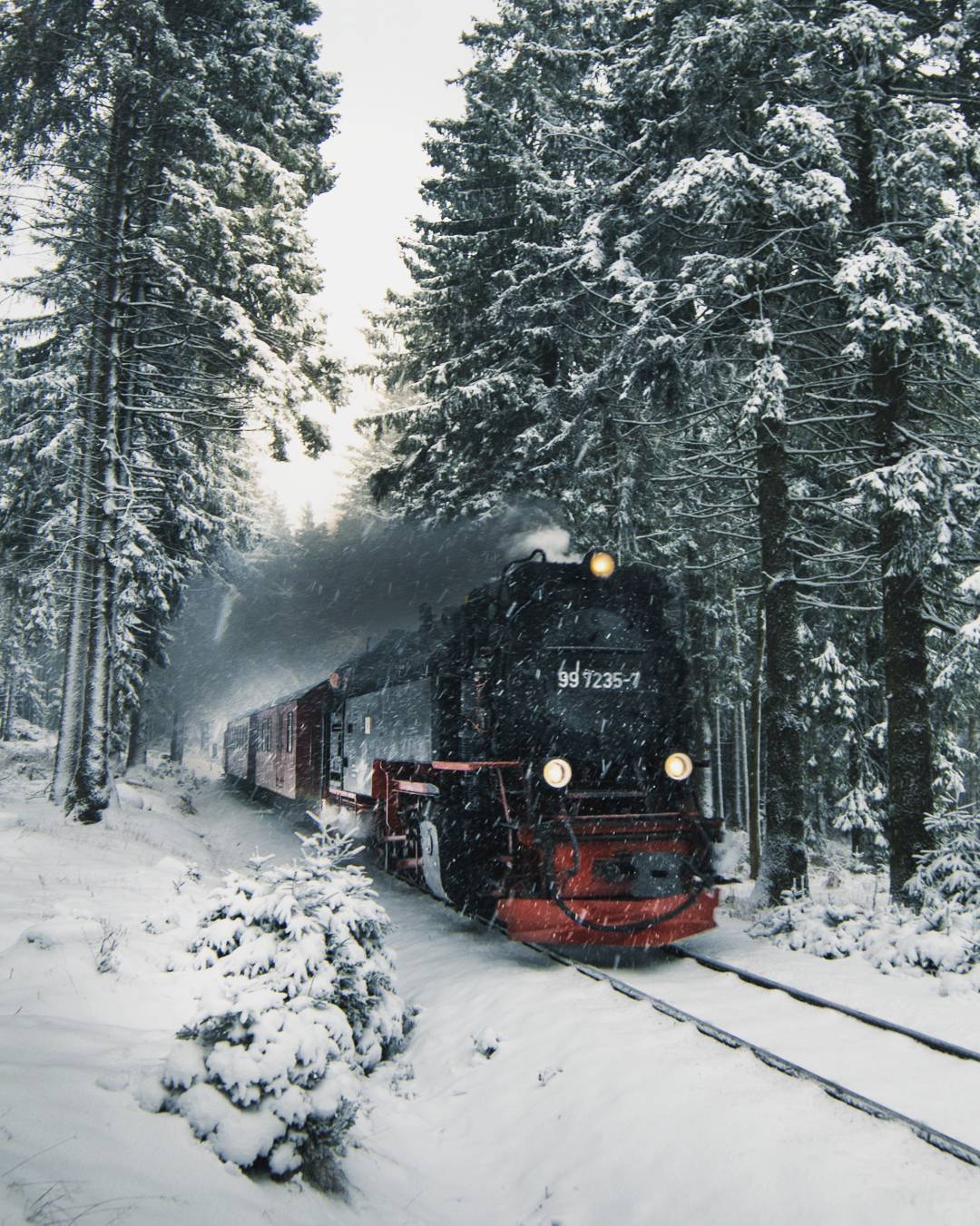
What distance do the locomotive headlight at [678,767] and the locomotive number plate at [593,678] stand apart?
0.80 m

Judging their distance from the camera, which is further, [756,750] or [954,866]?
[756,750]

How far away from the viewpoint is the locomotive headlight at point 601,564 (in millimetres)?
8156

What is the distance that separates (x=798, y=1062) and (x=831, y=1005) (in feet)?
3.64

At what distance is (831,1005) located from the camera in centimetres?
589

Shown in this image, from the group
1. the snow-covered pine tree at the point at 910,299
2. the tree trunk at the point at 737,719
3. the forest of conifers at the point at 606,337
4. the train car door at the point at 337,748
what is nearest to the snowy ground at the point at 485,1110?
the snow-covered pine tree at the point at 910,299

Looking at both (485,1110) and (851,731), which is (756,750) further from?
(485,1110)

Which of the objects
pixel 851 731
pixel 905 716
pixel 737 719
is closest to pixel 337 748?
pixel 905 716

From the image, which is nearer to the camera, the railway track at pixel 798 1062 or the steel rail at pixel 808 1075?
the steel rail at pixel 808 1075

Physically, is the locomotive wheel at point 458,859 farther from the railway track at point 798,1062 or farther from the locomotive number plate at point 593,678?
the locomotive number plate at point 593,678

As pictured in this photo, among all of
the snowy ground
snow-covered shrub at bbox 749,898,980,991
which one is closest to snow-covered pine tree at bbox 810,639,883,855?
snow-covered shrub at bbox 749,898,980,991

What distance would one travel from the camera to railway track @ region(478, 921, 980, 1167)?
13.0ft

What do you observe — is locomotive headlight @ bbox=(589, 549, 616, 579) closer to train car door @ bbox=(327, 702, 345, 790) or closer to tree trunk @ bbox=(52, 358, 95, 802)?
train car door @ bbox=(327, 702, 345, 790)

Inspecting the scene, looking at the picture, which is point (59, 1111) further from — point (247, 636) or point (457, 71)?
point (247, 636)

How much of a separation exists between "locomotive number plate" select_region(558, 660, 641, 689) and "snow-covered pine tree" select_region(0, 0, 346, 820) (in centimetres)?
764
